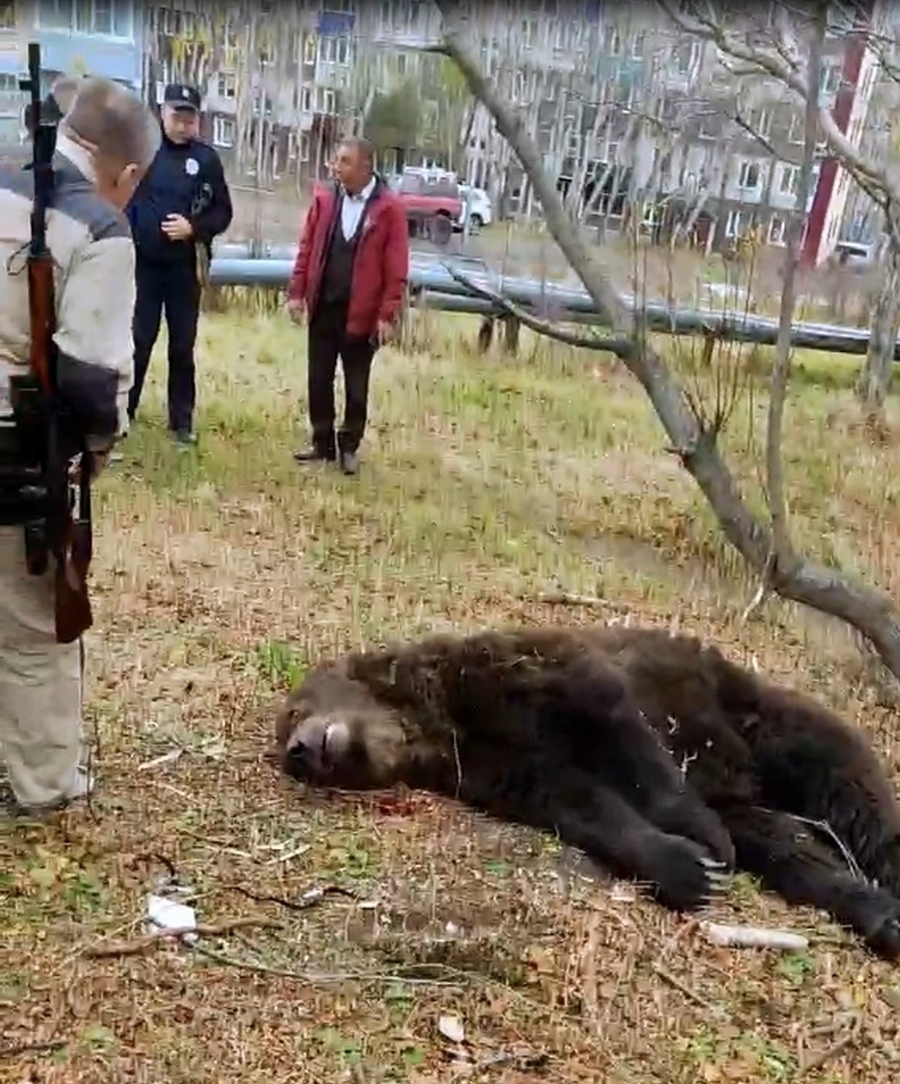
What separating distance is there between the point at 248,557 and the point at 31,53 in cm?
415

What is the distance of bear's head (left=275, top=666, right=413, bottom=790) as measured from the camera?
4.81 m

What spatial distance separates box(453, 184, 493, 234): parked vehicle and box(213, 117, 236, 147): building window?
7.05 ft

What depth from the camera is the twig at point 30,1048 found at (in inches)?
127

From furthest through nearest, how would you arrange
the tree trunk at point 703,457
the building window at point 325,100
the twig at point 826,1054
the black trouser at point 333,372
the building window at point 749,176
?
1. the building window at point 325,100
2. the black trouser at point 333,372
3. the building window at point 749,176
4. the tree trunk at point 703,457
5. the twig at point 826,1054

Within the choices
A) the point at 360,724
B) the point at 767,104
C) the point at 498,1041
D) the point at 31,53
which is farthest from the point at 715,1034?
the point at 767,104

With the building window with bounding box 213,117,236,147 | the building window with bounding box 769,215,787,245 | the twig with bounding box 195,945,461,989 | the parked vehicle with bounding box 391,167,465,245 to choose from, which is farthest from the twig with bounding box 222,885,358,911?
the parked vehicle with bounding box 391,167,465,245

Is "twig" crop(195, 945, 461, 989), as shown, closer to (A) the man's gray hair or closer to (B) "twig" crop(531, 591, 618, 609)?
(A) the man's gray hair

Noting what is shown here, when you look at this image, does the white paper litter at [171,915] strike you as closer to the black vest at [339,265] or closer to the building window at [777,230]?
the building window at [777,230]

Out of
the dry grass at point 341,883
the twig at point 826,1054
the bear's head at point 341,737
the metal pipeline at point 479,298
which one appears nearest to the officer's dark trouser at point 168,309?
the dry grass at point 341,883

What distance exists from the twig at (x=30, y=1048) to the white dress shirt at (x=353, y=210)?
21.9 feet

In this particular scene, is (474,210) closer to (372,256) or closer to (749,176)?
(372,256)

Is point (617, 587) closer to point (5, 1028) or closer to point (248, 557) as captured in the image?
point (248, 557)

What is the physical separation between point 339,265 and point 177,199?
3.67ft

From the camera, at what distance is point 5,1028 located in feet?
10.9
